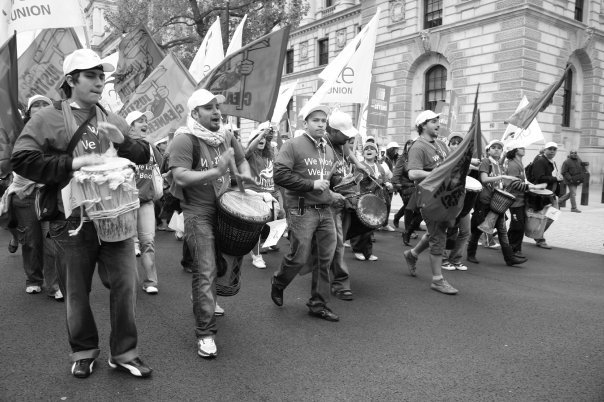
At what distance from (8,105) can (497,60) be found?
844 inches

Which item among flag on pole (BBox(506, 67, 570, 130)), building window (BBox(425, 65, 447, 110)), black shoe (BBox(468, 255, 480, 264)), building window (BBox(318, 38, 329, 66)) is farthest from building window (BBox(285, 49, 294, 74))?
black shoe (BBox(468, 255, 480, 264))

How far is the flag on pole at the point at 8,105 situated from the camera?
4332mm

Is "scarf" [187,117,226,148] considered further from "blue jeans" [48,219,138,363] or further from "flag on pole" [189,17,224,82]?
"flag on pole" [189,17,224,82]

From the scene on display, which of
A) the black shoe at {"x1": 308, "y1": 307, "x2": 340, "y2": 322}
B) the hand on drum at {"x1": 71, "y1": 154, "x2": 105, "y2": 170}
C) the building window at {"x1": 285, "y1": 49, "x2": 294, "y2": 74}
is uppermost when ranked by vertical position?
the building window at {"x1": 285, "y1": 49, "x2": 294, "y2": 74}

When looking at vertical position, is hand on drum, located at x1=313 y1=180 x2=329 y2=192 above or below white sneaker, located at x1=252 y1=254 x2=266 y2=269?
above

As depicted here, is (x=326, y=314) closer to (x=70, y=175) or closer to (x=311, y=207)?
(x=311, y=207)

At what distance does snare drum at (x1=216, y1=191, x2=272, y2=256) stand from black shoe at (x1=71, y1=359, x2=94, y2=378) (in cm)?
119

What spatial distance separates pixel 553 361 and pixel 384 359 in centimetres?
Result: 124

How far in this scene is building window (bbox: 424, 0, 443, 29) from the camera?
25.5 m

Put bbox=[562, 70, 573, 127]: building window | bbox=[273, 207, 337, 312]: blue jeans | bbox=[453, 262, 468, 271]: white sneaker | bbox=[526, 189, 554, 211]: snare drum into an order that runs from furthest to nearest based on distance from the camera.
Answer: bbox=[562, 70, 573, 127]: building window
bbox=[526, 189, 554, 211]: snare drum
bbox=[453, 262, 468, 271]: white sneaker
bbox=[273, 207, 337, 312]: blue jeans

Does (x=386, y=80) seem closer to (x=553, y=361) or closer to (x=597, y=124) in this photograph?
(x=597, y=124)

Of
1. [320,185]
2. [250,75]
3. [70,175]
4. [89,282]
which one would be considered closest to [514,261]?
[320,185]

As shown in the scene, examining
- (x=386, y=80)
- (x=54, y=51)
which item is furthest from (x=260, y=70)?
(x=386, y=80)

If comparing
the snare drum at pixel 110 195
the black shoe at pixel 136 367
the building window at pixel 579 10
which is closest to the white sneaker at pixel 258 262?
Answer: the black shoe at pixel 136 367
